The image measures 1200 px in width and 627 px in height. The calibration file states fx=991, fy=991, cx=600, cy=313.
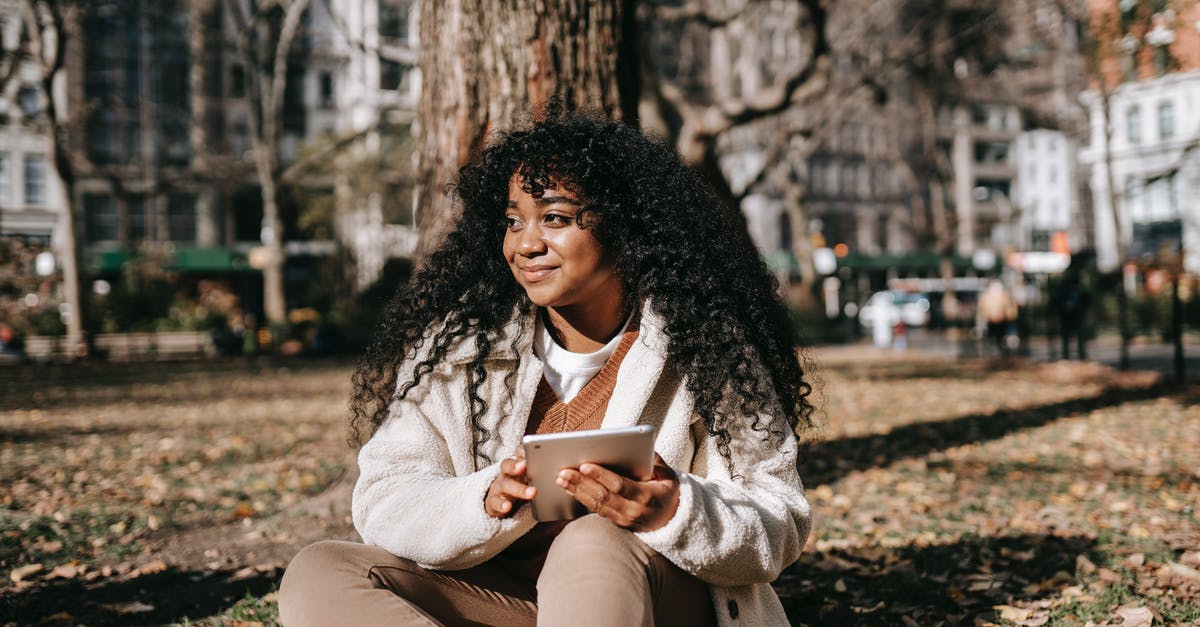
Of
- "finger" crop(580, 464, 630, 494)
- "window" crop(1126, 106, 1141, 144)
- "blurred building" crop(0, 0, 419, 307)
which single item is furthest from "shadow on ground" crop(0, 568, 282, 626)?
"window" crop(1126, 106, 1141, 144)

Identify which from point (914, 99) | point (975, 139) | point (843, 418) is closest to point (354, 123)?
point (914, 99)

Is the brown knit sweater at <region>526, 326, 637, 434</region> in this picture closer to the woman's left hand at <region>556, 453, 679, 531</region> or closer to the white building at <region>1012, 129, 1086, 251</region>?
the woman's left hand at <region>556, 453, 679, 531</region>

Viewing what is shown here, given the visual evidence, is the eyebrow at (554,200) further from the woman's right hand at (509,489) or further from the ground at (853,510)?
the ground at (853,510)

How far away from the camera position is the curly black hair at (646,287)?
98.3 inches

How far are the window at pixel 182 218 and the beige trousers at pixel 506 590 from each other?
47659 mm

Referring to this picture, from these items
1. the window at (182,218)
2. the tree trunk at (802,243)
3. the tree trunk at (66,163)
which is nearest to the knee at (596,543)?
the tree trunk at (66,163)

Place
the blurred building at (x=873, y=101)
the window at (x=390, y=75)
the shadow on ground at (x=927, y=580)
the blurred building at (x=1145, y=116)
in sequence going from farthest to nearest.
A: the window at (x=390, y=75) → the blurred building at (x=873, y=101) → the blurred building at (x=1145, y=116) → the shadow on ground at (x=927, y=580)

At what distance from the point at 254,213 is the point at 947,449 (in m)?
46.4

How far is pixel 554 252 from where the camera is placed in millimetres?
2592

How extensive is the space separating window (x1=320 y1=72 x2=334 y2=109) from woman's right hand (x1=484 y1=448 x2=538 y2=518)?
5048 cm

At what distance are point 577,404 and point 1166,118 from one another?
51018mm

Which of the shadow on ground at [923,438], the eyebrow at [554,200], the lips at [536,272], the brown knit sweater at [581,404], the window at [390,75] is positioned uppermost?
the window at [390,75]

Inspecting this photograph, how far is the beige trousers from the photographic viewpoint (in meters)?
2.04

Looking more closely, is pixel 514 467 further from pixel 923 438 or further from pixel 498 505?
pixel 923 438
